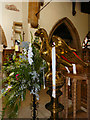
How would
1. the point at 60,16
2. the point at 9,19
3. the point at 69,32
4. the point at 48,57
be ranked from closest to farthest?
the point at 48,57
the point at 9,19
the point at 60,16
the point at 69,32

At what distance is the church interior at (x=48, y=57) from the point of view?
2.11ft

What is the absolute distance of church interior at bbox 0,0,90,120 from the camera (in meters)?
0.64

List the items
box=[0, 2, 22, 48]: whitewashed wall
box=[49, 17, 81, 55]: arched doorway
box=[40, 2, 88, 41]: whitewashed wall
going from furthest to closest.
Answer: box=[49, 17, 81, 55]: arched doorway, box=[40, 2, 88, 41]: whitewashed wall, box=[0, 2, 22, 48]: whitewashed wall

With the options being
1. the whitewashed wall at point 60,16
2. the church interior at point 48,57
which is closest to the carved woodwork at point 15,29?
the church interior at point 48,57

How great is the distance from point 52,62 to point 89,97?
1.03ft

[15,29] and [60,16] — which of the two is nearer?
[15,29]

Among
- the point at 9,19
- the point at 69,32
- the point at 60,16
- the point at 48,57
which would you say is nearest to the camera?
the point at 48,57

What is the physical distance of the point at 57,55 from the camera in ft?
2.08

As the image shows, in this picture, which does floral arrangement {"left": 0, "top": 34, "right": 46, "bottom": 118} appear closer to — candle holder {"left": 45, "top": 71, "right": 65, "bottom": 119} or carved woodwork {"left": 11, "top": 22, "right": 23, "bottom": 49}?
candle holder {"left": 45, "top": 71, "right": 65, "bottom": 119}

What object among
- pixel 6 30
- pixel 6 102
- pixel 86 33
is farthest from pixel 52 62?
pixel 86 33

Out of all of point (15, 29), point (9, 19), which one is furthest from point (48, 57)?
point (9, 19)

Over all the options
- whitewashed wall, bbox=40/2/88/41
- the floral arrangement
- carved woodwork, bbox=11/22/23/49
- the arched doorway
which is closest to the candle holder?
the floral arrangement

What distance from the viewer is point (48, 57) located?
656 millimetres

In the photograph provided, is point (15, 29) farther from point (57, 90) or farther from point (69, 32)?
point (57, 90)
